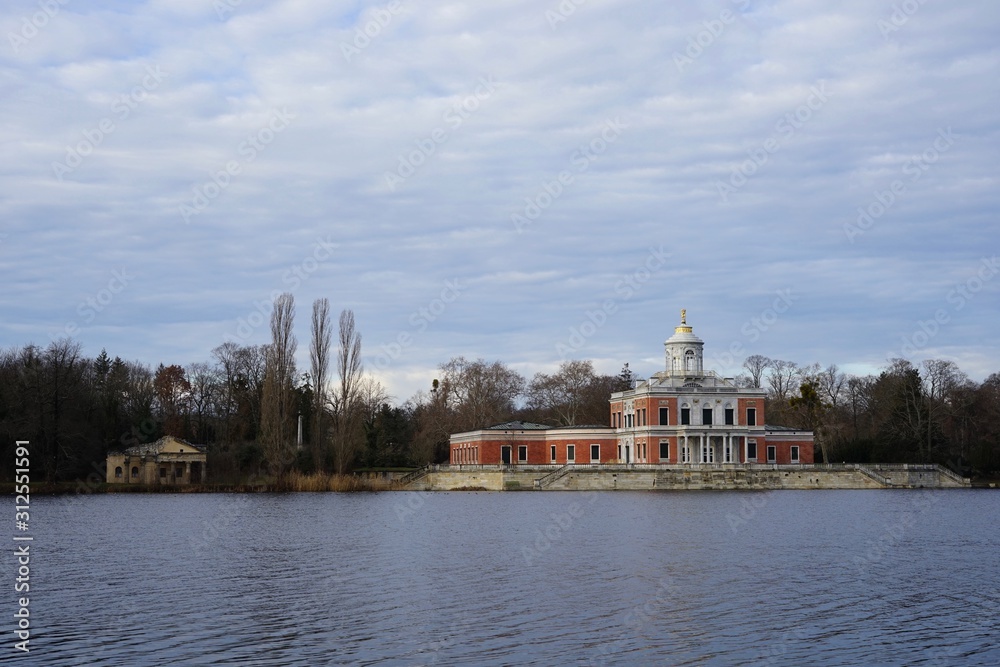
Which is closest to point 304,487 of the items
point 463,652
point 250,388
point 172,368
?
point 250,388

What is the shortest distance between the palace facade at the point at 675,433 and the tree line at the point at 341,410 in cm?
697

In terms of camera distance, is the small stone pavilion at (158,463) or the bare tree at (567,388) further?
the bare tree at (567,388)

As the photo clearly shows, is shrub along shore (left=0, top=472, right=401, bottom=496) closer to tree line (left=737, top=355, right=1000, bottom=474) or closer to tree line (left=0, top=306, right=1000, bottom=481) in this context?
tree line (left=0, top=306, right=1000, bottom=481)

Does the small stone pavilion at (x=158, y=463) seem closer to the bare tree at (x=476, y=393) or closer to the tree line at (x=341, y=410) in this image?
the tree line at (x=341, y=410)

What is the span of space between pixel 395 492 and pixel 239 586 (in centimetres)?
4842

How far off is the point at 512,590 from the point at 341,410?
4680cm

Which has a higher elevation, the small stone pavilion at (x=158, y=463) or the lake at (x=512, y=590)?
the small stone pavilion at (x=158, y=463)

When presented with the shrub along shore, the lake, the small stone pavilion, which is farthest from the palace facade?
the lake

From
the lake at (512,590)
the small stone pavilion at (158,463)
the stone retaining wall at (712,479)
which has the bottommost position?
the lake at (512,590)

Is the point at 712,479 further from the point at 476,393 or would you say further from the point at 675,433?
the point at 476,393

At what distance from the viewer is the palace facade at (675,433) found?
8081 centimetres

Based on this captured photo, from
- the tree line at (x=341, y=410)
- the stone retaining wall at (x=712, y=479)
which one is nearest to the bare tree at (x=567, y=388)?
the tree line at (x=341, y=410)

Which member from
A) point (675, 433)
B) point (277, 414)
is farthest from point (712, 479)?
point (277, 414)

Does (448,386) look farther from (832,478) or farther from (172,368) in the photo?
(832,478)
